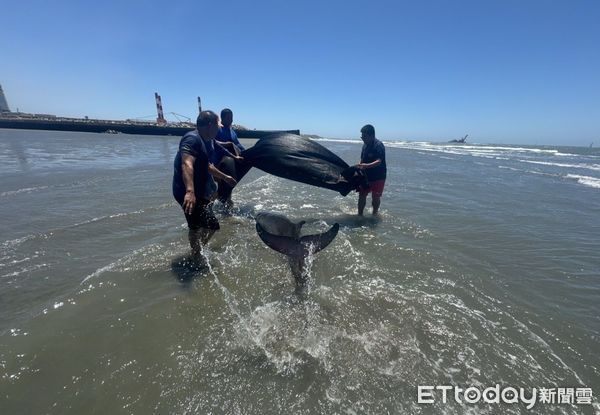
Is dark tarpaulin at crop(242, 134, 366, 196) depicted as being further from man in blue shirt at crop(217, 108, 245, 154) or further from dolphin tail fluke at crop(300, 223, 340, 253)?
dolphin tail fluke at crop(300, 223, 340, 253)

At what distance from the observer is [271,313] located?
370 cm

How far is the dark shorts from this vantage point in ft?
14.9

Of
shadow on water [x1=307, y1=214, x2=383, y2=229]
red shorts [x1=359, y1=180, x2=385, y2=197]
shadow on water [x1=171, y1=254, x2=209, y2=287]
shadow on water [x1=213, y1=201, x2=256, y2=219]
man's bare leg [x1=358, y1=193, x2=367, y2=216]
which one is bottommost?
shadow on water [x1=213, y1=201, x2=256, y2=219]

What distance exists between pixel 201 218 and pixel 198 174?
67cm

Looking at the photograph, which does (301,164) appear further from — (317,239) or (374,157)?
(317,239)

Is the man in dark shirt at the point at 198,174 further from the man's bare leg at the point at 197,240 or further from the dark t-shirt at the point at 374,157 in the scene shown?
the dark t-shirt at the point at 374,157

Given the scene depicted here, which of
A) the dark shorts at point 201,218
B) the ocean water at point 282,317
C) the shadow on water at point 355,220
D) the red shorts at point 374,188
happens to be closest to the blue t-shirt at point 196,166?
the dark shorts at point 201,218

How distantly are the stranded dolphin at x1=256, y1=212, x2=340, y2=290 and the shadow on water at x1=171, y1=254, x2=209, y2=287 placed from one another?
3.92ft

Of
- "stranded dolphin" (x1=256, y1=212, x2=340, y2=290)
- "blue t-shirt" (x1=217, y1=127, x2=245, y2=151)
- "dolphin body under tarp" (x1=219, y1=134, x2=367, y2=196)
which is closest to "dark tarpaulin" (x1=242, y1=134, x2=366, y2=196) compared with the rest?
"dolphin body under tarp" (x1=219, y1=134, x2=367, y2=196)

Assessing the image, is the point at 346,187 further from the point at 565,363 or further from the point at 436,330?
the point at 565,363

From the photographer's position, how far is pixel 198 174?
4570 millimetres

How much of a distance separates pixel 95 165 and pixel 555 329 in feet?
57.0

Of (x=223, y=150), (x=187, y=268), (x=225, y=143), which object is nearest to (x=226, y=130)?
(x=225, y=143)

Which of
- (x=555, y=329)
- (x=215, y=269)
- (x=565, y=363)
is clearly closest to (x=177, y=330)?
(x=215, y=269)
